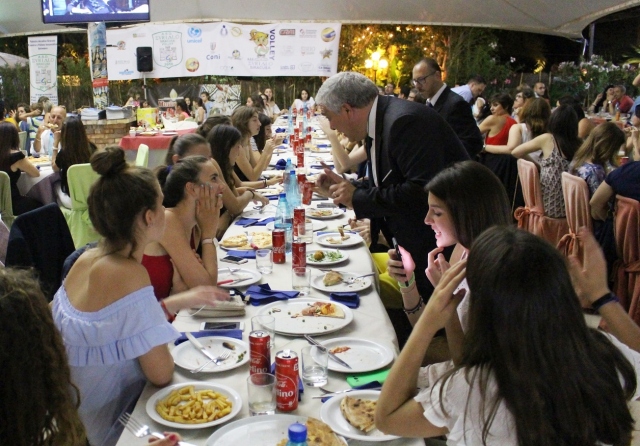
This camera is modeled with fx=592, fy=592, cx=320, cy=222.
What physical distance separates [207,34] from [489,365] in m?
14.0

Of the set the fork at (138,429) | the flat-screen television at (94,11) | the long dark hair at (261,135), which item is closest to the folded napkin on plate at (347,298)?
the fork at (138,429)

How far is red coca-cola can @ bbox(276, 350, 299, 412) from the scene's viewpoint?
59.1 inches

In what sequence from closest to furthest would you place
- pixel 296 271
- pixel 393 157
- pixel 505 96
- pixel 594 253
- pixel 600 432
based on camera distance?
pixel 600 432 → pixel 594 253 → pixel 296 271 → pixel 393 157 → pixel 505 96

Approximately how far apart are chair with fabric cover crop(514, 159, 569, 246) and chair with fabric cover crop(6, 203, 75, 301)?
126 inches

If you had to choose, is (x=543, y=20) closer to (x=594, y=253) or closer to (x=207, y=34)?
(x=207, y=34)

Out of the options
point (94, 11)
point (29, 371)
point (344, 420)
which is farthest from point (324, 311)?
point (94, 11)

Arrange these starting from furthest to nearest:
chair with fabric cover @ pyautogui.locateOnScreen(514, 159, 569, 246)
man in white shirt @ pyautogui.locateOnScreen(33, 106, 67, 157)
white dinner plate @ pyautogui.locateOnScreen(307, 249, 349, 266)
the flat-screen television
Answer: the flat-screen television
man in white shirt @ pyautogui.locateOnScreen(33, 106, 67, 157)
chair with fabric cover @ pyautogui.locateOnScreen(514, 159, 569, 246)
white dinner plate @ pyautogui.locateOnScreen(307, 249, 349, 266)

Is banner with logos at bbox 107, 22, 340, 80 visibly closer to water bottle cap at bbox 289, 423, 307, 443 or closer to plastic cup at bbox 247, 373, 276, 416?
plastic cup at bbox 247, 373, 276, 416

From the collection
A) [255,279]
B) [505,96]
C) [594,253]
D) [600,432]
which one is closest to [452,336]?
[594,253]

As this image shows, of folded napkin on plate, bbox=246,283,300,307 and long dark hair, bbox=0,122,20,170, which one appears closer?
folded napkin on plate, bbox=246,283,300,307

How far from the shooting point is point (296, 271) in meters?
2.44

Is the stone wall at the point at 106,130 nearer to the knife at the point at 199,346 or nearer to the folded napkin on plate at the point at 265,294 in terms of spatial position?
the folded napkin on plate at the point at 265,294

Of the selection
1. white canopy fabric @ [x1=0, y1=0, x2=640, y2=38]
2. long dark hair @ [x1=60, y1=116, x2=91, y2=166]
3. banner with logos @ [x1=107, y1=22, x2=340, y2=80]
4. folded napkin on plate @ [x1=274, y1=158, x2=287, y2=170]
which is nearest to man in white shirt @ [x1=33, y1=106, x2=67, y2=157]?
long dark hair @ [x1=60, y1=116, x2=91, y2=166]

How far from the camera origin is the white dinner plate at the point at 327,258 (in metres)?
2.78
